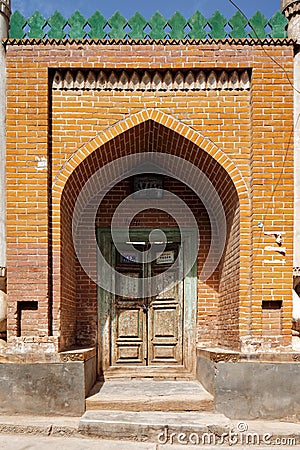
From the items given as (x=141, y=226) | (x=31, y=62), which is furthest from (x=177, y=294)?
(x=31, y=62)

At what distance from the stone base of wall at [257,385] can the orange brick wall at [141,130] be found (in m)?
0.30

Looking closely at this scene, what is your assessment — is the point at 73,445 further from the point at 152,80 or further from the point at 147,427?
the point at 152,80

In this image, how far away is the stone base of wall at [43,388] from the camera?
632 centimetres

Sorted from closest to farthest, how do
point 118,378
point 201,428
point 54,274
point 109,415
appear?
point 201,428, point 109,415, point 54,274, point 118,378

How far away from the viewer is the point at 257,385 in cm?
633

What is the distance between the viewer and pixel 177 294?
828 cm

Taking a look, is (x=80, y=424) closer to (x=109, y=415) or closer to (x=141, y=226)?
(x=109, y=415)

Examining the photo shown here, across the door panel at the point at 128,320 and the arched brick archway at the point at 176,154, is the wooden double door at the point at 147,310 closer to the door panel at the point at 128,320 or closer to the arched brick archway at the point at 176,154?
the door panel at the point at 128,320

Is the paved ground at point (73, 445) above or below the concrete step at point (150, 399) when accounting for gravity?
below

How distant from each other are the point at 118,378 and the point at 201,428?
2361mm

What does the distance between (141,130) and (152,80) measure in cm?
62

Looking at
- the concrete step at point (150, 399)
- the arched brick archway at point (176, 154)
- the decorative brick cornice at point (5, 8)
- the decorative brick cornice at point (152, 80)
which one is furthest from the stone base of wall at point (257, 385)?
the decorative brick cornice at point (5, 8)

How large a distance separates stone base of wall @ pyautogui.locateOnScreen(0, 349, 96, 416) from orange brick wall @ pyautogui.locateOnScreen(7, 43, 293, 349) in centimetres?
33

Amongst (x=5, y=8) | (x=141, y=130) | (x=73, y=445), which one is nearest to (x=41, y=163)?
(x=141, y=130)
